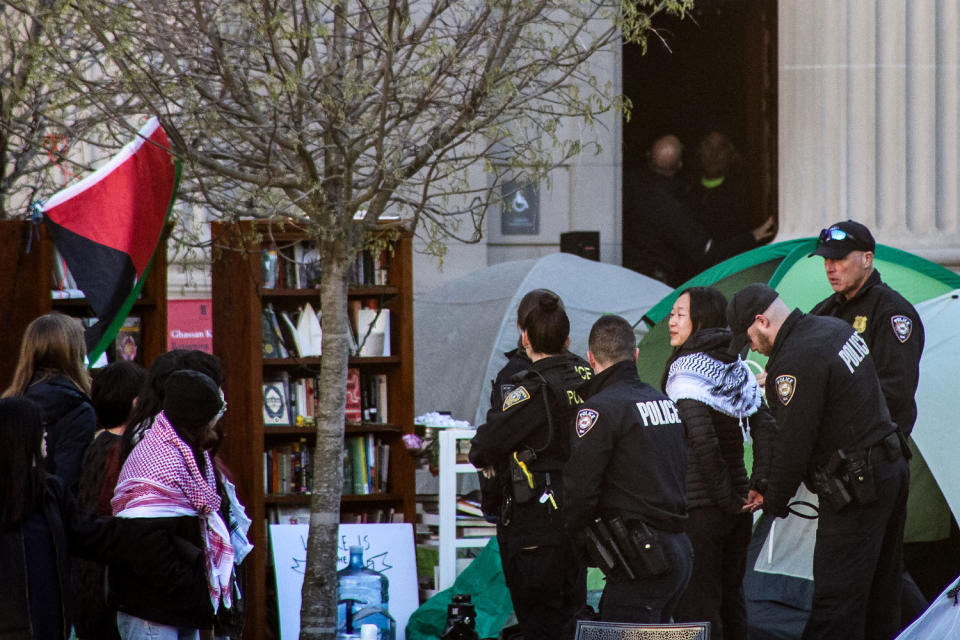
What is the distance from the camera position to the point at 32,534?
4605mm

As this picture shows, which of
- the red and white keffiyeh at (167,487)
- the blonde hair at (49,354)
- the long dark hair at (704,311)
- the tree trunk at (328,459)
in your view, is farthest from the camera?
the tree trunk at (328,459)

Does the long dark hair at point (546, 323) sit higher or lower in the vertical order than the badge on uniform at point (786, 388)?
higher

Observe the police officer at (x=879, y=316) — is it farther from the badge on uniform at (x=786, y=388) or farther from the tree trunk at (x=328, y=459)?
the tree trunk at (x=328, y=459)

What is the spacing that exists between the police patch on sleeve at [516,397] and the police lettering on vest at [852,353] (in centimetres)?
140

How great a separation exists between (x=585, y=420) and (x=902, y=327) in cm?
219

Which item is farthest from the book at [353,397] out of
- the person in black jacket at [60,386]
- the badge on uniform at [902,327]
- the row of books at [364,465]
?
the badge on uniform at [902,327]

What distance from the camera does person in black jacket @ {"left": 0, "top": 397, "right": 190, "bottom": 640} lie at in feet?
14.8

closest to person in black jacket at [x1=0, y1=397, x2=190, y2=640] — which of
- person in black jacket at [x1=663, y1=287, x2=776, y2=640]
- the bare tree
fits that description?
the bare tree

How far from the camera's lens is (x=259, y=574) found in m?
8.39

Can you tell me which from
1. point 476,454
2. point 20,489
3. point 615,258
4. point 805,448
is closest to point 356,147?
point 476,454

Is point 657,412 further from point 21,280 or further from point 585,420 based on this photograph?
point 21,280

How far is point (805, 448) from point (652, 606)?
1171mm

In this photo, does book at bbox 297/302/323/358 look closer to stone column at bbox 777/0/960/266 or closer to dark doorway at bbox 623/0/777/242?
stone column at bbox 777/0/960/266

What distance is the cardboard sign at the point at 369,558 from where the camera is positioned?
8.33 metres
